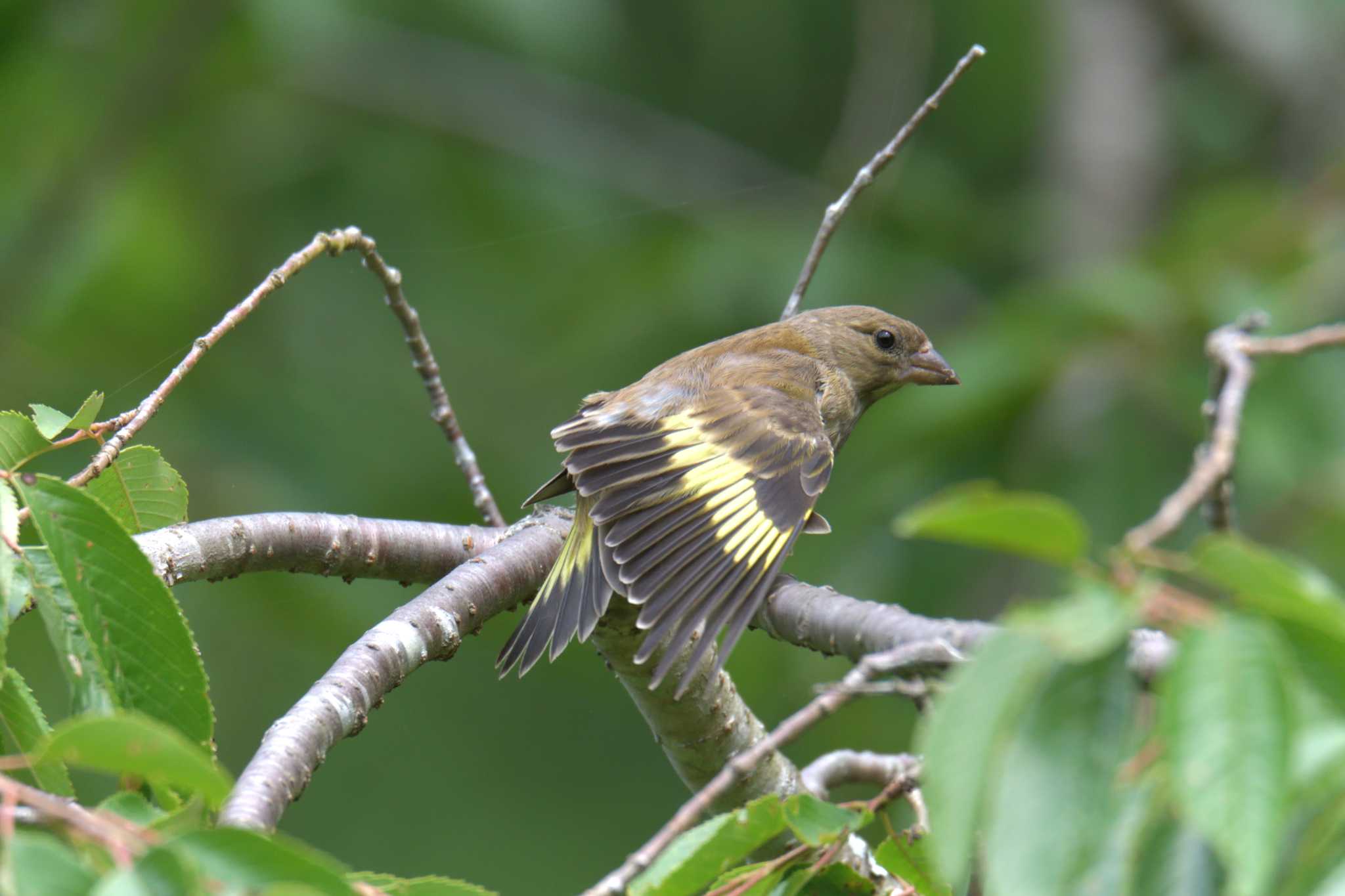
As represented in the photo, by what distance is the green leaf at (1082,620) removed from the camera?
1.14 m

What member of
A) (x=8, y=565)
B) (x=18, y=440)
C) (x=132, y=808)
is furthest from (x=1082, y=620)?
(x=18, y=440)

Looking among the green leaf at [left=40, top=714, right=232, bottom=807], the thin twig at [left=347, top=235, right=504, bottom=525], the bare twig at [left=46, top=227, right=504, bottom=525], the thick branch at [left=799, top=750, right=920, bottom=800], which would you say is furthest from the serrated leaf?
the thick branch at [left=799, top=750, right=920, bottom=800]

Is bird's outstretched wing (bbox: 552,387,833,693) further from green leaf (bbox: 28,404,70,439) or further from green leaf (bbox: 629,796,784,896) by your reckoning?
green leaf (bbox: 28,404,70,439)

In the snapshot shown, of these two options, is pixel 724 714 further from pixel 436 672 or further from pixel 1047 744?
pixel 436 672

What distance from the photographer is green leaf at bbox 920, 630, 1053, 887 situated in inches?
46.8

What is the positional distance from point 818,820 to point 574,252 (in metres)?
8.82

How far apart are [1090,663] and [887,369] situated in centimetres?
352

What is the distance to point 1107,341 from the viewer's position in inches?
252

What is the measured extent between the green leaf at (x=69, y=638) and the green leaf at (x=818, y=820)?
86cm

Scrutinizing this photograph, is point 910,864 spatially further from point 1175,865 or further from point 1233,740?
point 1233,740

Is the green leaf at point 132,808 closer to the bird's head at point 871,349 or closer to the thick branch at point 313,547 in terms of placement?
the thick branch at point 313,547

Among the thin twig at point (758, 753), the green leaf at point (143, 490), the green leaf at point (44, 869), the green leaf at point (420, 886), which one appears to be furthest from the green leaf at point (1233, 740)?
the green leaf at point (143, 490)

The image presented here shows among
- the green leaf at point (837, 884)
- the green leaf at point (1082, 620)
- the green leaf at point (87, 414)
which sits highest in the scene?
the green leaf at point (87, 414)

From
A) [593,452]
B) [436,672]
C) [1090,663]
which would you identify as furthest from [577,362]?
[1090,663]
